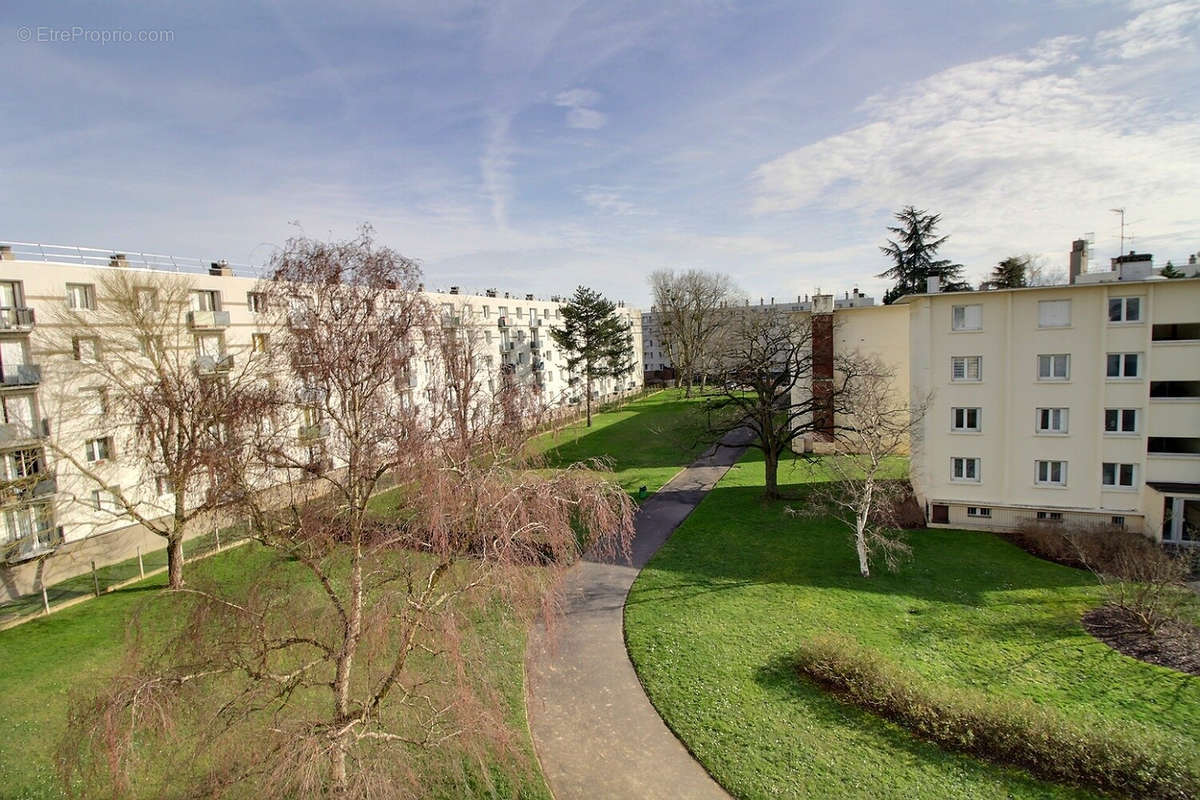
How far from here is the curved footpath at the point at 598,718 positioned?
37.6 ft

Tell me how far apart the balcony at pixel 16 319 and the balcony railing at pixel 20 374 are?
1252 millimetres

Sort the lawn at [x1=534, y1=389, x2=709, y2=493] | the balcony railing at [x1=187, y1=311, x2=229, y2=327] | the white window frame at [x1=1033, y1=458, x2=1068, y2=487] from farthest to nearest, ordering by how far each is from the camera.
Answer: the lawn at [x1=534, y1=389, x2=709, y2=493], the balcony railing at [x1=187, y1=311, x2=229, y2=327], the white window frame at [x1=1033, y1=458, x2=1068, y2=487]

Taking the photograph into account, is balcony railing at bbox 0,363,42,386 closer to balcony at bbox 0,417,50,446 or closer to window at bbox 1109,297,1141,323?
balcony at bbox 0,417,50,446

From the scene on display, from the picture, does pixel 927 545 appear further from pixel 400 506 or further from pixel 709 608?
pixel 400 506

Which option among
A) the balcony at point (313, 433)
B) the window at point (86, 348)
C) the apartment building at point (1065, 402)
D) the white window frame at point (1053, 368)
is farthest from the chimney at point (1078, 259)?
the window at point (86, 348)

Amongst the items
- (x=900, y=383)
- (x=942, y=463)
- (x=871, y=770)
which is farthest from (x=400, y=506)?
(x=900, y=383)

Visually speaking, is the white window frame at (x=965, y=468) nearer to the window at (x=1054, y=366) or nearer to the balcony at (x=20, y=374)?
the window at (x=1054, y=366)

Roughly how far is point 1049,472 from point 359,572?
25905mm

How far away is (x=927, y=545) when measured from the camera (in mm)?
23719

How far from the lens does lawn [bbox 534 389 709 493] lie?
118 feet

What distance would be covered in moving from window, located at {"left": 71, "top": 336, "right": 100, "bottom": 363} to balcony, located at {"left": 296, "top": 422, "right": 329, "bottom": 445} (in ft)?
59.5

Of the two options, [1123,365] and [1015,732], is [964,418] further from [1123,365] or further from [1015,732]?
[1015,732]

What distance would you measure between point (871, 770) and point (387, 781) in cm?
926

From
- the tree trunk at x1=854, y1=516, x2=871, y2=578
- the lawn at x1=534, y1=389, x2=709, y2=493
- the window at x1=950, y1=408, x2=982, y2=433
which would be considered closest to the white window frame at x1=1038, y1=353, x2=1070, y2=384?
the window at x1=950, y1=408, x2=982, y2=433
